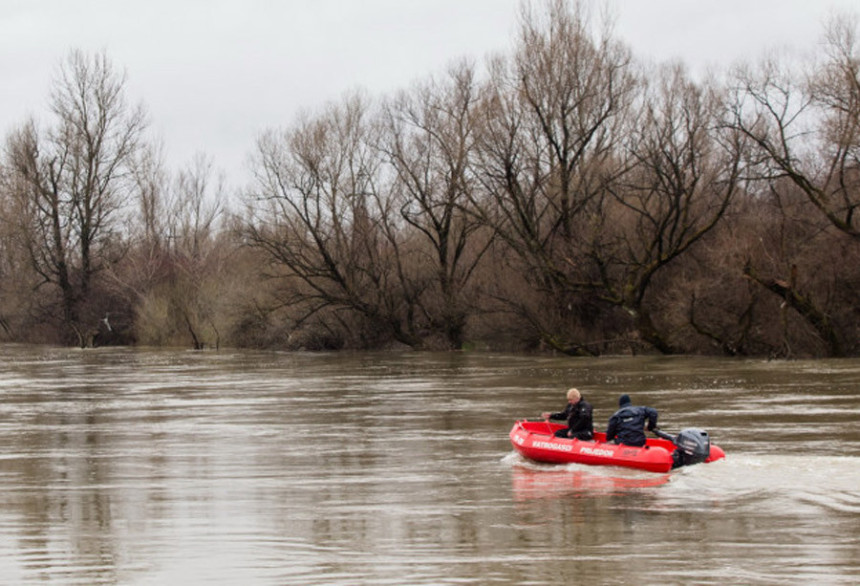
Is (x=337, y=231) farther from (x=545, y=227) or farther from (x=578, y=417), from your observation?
(x=578, y=417)

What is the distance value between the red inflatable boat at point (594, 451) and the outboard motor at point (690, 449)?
3.9 inches

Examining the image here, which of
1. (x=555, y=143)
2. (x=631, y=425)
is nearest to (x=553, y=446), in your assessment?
(x=631, y=425)

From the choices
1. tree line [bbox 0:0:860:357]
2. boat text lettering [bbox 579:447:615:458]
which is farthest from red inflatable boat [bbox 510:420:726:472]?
tree line [bbox 0:0:860:357]

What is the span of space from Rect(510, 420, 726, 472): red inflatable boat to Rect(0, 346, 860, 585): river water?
0.19 metres

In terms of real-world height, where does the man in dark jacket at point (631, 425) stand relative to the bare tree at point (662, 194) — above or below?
below

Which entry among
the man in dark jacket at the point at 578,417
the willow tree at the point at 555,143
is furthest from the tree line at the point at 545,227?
the man in dark jacket at the point at 578,417

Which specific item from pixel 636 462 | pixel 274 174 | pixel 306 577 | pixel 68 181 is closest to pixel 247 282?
pixel 274 174

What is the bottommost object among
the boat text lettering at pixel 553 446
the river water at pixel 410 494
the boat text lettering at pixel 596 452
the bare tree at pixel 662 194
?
the river water at pixel 410 494

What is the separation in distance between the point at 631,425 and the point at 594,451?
23.9 inches

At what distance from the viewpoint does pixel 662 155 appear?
40.0 m

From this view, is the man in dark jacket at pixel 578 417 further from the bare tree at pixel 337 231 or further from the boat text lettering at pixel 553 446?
the bare tree at pixel 337 231

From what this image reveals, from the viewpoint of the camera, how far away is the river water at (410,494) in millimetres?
9156

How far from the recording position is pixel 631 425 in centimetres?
1480

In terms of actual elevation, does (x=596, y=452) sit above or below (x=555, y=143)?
below
